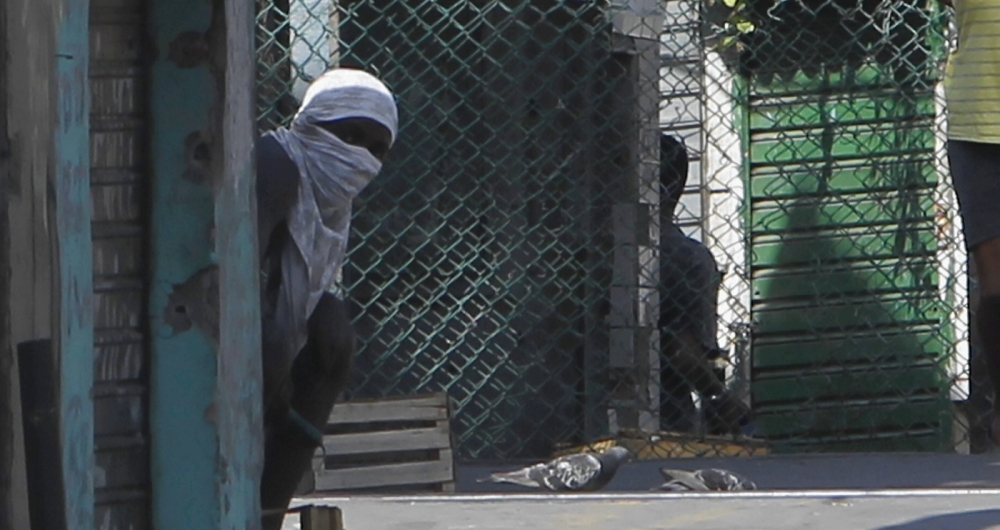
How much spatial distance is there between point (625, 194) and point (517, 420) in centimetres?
98

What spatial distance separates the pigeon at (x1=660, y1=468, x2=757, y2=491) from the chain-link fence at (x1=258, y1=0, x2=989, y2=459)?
3.50ft

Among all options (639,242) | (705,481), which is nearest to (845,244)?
(639,242)

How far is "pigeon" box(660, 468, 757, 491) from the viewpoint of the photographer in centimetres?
563

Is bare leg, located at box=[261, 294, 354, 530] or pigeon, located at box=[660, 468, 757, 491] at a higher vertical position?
bare leg, located at box=[261, 294, 354, 530]

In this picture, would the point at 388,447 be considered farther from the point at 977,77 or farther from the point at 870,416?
the point at 870,416

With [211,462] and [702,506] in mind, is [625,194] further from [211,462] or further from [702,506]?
[211,462]

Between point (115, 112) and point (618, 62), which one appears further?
point (618, 62)

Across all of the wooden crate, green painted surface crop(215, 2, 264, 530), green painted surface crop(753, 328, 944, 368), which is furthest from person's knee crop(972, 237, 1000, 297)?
green painted surface crop(753, 328, 944, 368)

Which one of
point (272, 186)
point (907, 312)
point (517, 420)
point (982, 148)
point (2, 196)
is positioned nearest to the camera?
point (2, 196)

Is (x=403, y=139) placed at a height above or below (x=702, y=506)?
above

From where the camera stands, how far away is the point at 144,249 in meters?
2.59

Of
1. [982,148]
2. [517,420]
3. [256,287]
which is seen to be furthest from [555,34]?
[256,287]

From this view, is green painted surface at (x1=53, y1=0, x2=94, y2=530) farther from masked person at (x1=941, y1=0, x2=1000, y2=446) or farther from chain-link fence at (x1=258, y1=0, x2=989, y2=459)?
chain-link fence at (x1=258, y1=0, x2=989, y2=459)

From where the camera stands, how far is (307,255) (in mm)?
4047
